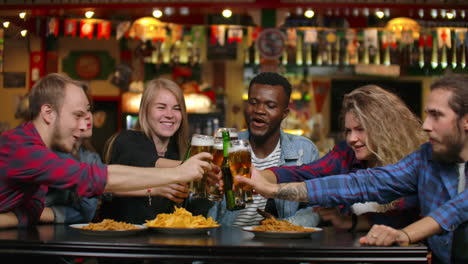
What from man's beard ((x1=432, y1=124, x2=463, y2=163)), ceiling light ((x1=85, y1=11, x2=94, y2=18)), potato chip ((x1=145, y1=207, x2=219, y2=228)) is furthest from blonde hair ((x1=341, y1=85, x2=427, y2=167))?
ceiling light ((x1=85, y1=11, x2=94, y2=18))

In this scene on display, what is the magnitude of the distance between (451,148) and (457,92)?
0.22m

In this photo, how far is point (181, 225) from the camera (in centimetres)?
231

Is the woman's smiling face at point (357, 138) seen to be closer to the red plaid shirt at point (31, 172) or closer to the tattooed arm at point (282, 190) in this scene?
the tattooed arm at point (282, 190)

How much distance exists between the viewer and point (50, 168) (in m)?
2.29

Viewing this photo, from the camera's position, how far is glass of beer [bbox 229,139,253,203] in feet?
7.70

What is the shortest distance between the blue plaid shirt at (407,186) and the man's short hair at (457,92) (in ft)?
0.72

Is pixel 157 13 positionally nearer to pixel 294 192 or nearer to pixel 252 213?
pixel 252 213

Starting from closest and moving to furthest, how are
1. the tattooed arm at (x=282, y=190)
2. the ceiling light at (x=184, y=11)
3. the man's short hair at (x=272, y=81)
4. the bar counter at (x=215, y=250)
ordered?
the bar counter at (x=215, y=250) → the tattooed arm at (x=282, y=190) → the man's short hair at (x=272, y=81) → the ceiling light at (x=184, y=11)

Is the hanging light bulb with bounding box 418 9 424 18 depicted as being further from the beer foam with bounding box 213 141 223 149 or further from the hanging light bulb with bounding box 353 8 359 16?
the beer foam with bounding box 213 141 223 149

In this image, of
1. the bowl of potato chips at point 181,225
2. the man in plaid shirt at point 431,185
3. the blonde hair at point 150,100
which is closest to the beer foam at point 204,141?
the man in plaid shirt at point 431,185

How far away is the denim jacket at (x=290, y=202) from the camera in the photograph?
9.95 ft

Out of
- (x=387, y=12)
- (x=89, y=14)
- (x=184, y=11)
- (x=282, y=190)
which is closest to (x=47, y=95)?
(x=282, y=190)

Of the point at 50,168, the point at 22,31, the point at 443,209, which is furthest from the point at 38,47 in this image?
the point at 443,209

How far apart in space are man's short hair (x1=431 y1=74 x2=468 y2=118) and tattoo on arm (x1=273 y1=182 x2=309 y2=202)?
69 centimetres
